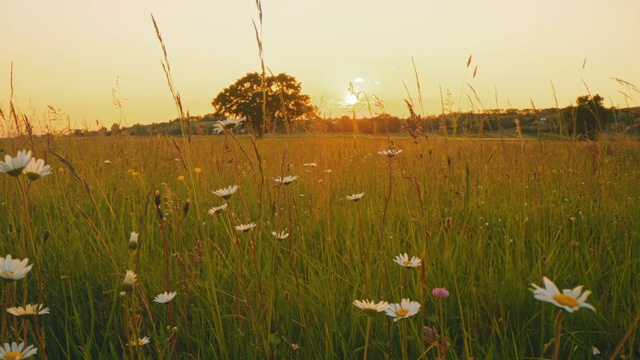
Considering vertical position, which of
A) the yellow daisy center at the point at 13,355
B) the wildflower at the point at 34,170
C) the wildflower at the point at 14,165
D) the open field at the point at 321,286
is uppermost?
the wildflower at the point at 14,165

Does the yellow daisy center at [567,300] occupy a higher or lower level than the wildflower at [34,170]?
lower

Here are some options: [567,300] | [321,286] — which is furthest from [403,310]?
[321,286]

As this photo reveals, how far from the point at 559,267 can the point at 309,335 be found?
1.20m

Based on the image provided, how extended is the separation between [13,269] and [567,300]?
1041mm

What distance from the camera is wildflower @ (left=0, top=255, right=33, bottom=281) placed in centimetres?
86

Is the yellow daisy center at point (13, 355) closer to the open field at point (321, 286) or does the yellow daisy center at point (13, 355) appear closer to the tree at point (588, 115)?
the open field at point (321, 286)

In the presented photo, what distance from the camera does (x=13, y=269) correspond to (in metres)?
0.90

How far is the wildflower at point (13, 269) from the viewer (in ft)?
2.81

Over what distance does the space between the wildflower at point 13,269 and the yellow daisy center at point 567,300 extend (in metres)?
0.95

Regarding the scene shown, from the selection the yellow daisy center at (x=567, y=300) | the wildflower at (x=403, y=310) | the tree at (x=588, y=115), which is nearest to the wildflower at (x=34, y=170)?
the wildflower at (x=403, y=310)

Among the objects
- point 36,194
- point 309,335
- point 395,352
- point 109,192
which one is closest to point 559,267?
point 395,352

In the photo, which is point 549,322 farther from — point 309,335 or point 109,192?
point 109,192

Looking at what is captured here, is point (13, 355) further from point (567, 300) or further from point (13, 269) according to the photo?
point (567, 300)

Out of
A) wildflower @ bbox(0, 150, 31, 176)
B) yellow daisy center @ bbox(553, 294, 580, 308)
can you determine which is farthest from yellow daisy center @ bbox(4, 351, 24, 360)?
yellow daisy center @ bbox(553, 294, 580, 308)
